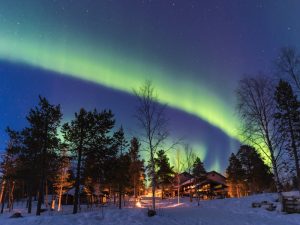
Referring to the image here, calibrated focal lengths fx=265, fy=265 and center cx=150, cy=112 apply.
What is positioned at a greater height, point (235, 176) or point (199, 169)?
point (199, 169)

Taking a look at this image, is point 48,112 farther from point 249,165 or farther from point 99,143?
point 249,165

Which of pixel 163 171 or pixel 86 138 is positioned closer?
pixel 86 138

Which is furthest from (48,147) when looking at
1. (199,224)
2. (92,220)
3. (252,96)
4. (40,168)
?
(252,96)

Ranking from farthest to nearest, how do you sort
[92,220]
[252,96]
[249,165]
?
1. [249,165]
2. [252,96]
3. [92,220]

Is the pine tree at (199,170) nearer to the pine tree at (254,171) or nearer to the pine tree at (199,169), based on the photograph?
the pine tree at (199,169)

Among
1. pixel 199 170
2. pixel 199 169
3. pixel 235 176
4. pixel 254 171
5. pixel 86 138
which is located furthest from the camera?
pixel 199 169

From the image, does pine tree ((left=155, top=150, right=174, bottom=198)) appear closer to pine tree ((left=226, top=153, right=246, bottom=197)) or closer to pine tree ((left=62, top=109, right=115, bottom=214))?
pine tree ((left=226, top=153, right=246, bottom=197))

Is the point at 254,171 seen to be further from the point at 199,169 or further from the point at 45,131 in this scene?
the point at 45,131

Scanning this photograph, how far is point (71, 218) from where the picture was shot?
18.0 m

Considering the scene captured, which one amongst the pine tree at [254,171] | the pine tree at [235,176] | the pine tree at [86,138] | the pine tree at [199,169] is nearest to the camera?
the pine tree at [86,138]

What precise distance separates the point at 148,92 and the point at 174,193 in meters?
67.5

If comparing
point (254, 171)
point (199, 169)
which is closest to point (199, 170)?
point (199, 169)

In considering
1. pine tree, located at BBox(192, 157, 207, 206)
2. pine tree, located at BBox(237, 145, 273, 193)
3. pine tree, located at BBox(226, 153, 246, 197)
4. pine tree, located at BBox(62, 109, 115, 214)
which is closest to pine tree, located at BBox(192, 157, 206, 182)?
pine tree, located at BBox(192, 157, 207, 206)

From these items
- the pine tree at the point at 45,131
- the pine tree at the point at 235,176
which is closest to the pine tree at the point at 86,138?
the pine tree at the point at 45,131
